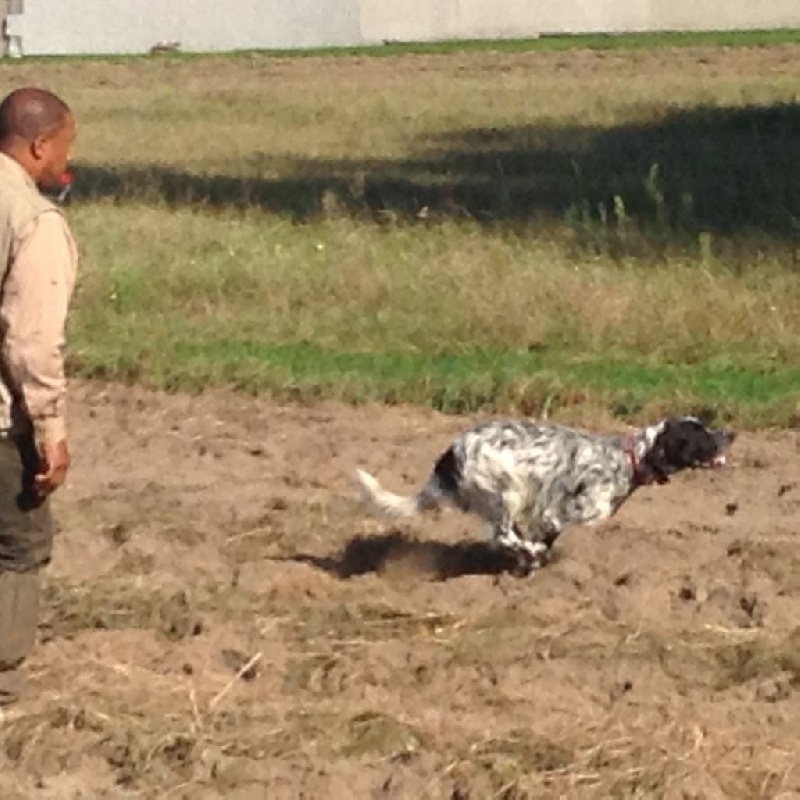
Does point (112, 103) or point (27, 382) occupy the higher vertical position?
point (27, 382)

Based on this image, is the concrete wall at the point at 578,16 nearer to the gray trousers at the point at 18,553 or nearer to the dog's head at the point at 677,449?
the dog's head at the point at 677,449

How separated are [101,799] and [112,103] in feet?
89.2

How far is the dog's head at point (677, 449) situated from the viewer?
8.62 meters

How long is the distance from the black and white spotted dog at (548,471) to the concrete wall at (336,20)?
39871mm

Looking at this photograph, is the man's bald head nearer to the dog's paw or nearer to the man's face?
the man's face

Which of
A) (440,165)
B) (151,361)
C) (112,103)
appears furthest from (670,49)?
(151,361)

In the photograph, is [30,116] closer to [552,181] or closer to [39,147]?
[39,147]

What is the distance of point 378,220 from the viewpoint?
1803 centimetres

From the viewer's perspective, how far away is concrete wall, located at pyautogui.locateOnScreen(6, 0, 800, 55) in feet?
159

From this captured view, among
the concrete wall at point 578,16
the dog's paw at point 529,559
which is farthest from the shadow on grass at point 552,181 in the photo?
the concrete wall at point 578,16

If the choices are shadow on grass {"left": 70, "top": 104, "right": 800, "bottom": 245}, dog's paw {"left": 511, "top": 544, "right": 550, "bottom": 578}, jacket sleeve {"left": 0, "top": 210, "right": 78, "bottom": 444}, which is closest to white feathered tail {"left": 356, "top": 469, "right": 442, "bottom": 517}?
dog's paw {"left": 511, "top": 544, "right": 550, "bottom": 578}

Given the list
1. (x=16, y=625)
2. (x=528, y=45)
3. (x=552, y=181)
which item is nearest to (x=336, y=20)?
(x=528, y=45)

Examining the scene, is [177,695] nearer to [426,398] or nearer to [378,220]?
[426,398]

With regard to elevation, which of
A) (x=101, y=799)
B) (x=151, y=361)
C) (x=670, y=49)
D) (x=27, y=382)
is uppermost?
(x=27, y=382)
